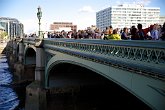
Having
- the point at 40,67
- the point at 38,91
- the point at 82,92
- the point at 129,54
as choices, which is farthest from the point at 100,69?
the point at 40,67

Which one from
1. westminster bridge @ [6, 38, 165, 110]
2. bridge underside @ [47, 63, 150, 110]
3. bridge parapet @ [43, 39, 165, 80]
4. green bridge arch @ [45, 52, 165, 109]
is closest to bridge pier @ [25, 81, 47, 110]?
westminster bridge @ [6, 38, 165, 110]

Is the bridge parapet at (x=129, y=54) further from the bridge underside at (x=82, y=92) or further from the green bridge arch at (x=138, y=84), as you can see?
the bridge underside at (x=82, y=92)

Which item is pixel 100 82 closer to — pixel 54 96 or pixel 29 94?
pixel 54 96

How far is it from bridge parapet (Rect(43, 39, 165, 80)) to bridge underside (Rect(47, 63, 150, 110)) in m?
7.12

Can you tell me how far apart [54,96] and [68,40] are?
611cm

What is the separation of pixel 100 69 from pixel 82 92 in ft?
32.5

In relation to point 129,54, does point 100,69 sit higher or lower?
lower

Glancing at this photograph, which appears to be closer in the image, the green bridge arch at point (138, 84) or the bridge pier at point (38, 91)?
the green bridge arch at point (138, 84)

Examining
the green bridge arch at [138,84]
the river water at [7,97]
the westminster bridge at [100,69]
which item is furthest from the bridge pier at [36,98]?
the green bridge arch at [138,84]

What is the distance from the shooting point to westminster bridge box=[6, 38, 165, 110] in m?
8.59

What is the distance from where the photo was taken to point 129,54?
32.9 feet

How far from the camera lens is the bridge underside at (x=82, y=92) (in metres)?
21.6

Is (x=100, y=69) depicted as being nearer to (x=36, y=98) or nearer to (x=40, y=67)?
(x=36, y=98)

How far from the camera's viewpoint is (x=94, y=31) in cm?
1583
